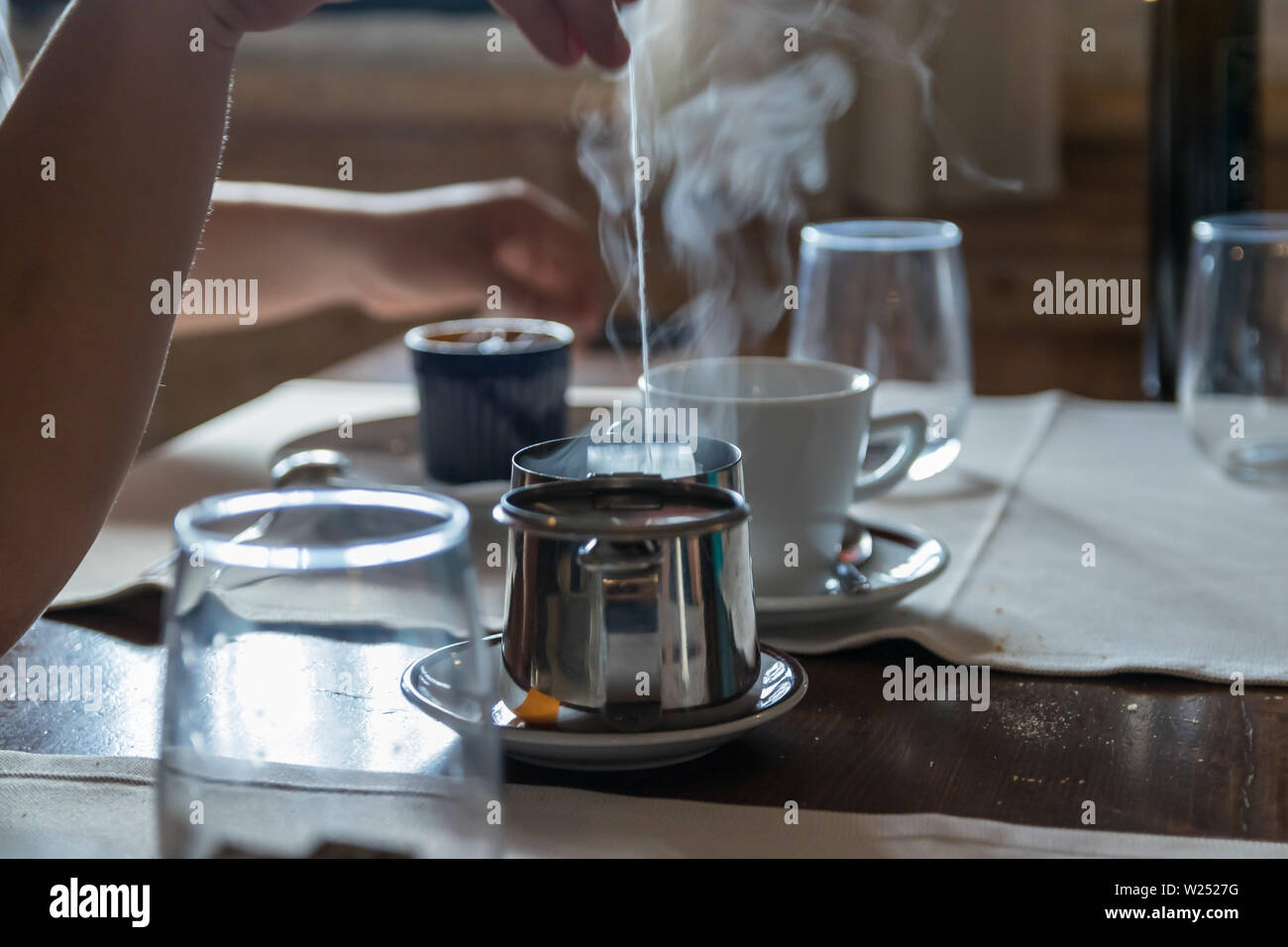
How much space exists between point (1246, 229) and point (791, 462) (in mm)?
429

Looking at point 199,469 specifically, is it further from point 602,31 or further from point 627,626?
point 627,626

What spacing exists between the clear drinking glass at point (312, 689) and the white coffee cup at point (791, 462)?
0.27m

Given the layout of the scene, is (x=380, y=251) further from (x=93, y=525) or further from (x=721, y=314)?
(x=93, y=525)

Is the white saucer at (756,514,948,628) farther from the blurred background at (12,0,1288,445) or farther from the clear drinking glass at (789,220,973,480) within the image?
the blurred background at (12,0,1288,445)

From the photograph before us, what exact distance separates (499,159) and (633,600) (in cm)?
226

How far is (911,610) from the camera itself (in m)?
0.63

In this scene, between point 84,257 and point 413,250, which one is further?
point 413,250

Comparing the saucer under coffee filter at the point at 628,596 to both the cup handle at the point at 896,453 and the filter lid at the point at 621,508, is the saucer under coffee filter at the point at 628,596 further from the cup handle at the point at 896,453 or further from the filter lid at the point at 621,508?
the cup handle at the point at 896,453

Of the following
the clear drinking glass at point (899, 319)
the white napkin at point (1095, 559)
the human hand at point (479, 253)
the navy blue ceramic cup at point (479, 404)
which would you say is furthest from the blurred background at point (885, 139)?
the navy blue ceramic cup at point (479, 404)

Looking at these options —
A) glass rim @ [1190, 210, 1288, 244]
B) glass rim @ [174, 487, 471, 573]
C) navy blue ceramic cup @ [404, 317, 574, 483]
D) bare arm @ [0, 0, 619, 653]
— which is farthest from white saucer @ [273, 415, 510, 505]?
glass rim @ [1190, 210, 1288, 244]

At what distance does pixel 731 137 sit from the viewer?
2.96 feet

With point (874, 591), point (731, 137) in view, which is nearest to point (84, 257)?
point (874, 591)

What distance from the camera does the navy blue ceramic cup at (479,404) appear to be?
32.0 inches
